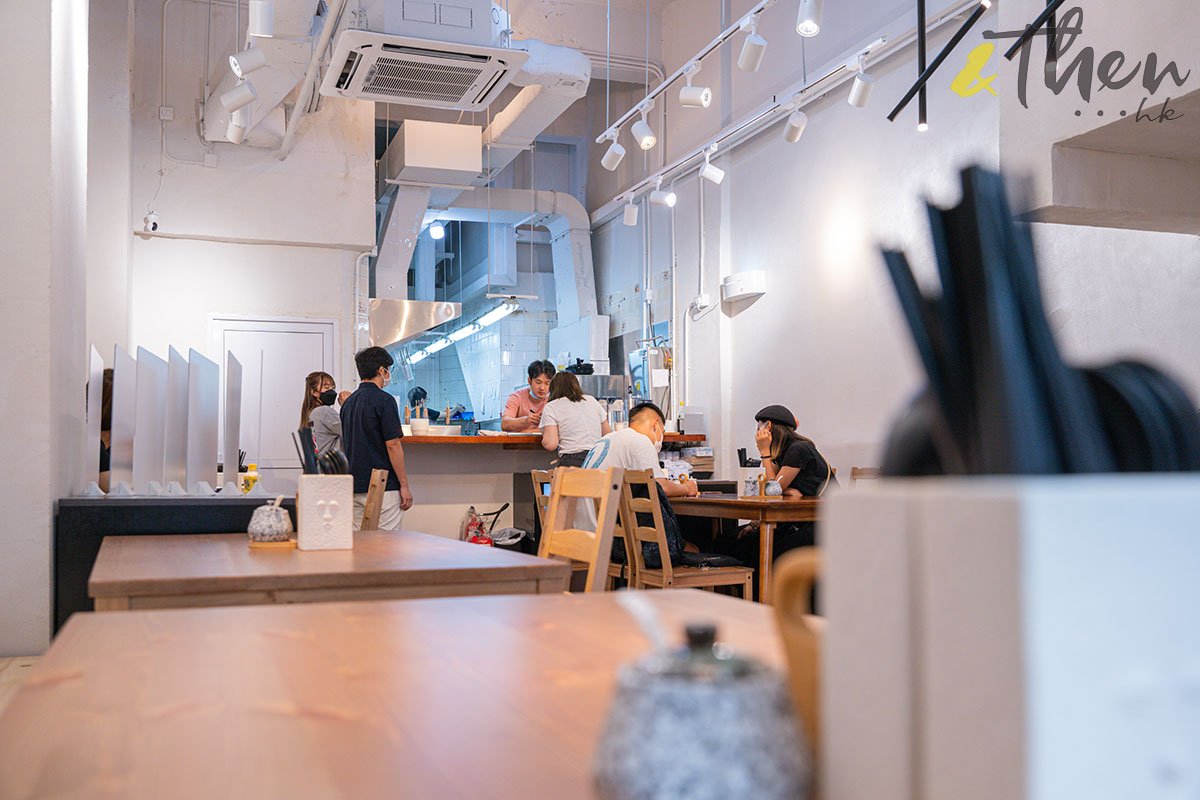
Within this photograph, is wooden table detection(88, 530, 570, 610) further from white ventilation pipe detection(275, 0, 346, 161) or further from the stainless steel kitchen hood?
the stainless steel kitchen hood

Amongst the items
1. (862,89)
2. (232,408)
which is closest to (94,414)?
(232,408)

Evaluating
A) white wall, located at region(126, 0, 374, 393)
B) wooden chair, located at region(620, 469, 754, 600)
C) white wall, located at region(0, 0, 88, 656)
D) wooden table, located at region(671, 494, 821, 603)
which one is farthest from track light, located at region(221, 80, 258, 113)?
wooden table, located at region(671, 494, 821, 603)

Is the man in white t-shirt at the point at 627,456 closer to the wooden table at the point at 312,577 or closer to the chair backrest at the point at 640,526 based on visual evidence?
the chair backrest at the point at 640,526

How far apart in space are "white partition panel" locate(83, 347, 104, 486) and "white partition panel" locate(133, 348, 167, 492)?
0.19 meters

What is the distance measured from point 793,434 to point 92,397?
3.28 m

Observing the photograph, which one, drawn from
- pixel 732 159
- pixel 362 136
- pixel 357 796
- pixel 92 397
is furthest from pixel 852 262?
pixel 357 796

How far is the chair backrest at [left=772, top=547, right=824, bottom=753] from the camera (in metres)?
0.59

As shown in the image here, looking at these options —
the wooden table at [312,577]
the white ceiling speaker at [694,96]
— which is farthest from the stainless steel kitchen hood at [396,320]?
the wooden table at [312,577]

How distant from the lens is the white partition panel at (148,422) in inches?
171

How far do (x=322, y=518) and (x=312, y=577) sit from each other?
56 centimetres

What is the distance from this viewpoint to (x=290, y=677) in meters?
0.94

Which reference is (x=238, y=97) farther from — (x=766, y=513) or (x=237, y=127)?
(x=766, y=513)

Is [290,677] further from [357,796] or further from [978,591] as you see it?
[978,591]

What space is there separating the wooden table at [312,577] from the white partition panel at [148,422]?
228 cm
